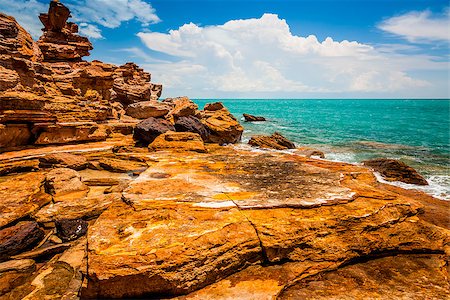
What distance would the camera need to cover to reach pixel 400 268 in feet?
13.2

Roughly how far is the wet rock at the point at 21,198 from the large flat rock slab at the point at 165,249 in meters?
2.98

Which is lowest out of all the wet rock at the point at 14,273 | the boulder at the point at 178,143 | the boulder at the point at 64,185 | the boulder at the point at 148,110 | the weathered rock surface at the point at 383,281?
the wet rock at the point at 14,273

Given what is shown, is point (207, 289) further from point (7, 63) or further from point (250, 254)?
point (7, 63)

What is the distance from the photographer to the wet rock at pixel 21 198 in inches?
225

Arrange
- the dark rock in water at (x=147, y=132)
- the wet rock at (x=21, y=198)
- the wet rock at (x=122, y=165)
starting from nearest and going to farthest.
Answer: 1. the wet rock at (x=21, y=198)
2. the wet rock at (x=122, y=165)
3. the dark rock in water at (x=147, y=132)

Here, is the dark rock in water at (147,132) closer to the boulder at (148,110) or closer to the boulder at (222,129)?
the boulder at (222,129)

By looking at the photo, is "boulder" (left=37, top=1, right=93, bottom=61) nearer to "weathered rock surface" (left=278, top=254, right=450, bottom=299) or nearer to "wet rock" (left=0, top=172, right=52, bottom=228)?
"wet rock" (left=0, top=172, right=52, bottom=228)

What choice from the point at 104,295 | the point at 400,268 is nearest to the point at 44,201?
the point at 104,295

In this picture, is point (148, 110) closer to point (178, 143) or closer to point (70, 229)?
point (178, 143)

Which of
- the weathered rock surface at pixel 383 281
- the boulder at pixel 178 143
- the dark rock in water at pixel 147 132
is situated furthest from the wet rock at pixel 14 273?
the dark rock in water at pixel 147 132

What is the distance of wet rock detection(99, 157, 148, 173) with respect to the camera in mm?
8914

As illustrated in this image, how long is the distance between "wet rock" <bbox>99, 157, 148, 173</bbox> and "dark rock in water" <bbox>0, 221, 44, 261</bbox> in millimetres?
3491

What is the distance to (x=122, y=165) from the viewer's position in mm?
9164

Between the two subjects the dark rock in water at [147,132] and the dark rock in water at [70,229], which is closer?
the dark rock in water at [70,229]
